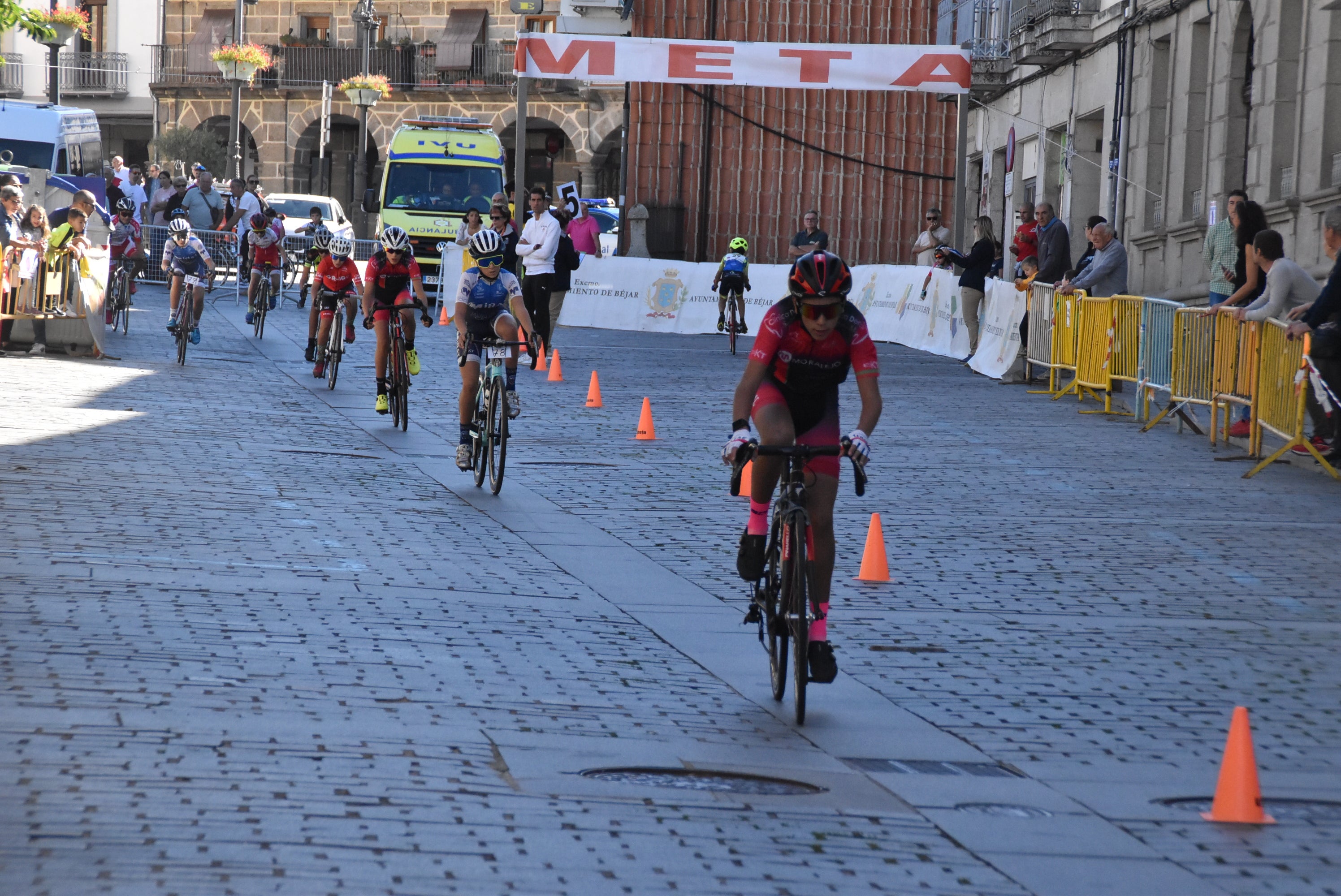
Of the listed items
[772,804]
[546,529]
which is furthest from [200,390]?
[772,804]

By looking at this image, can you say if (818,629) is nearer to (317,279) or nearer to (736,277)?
→ (317,279)

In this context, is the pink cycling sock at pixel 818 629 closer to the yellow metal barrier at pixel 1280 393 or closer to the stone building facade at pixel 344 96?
the yellow metal barrier at pixel 1280 393

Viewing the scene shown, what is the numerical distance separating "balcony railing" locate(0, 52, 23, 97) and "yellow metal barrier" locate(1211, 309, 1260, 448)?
56.1 meters

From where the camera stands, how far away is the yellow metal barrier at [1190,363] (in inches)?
611

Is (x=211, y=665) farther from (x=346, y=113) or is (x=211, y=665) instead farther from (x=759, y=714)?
(x=346, y=113)

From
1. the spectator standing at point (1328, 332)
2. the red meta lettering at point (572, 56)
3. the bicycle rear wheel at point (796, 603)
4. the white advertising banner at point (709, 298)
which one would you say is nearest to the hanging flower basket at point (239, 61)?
the white advertising banner at point (709, 298)

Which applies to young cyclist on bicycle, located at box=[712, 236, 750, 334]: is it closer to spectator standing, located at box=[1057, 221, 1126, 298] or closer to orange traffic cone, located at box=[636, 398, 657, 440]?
spectator standing, located at box=[1057, 221, 1126, 298]

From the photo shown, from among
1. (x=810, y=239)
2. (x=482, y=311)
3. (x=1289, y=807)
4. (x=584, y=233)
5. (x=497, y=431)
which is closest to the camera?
(x=1289, y=807)

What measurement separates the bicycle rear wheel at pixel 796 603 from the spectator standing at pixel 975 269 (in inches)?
601

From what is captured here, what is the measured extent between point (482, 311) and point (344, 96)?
49.9 metres

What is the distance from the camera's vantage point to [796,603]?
6.63m

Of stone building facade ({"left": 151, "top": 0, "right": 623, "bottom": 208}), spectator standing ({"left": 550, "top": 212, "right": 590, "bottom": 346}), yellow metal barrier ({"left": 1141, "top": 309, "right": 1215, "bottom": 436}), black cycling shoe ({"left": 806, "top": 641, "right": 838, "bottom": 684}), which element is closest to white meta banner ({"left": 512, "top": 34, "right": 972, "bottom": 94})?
spectator standing ({"left": 550, "top": 212, "right": 590, "bottom": 346})

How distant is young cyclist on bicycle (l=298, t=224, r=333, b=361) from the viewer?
19.2 meters

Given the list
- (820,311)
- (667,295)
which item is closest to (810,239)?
(667,295)
